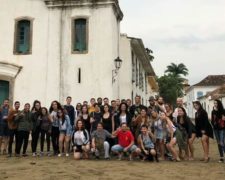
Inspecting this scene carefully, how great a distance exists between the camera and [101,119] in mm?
11078

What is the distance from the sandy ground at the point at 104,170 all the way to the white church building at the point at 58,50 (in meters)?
6.98

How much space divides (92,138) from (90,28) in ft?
26.4

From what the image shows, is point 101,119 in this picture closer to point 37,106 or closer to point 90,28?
point 37,106

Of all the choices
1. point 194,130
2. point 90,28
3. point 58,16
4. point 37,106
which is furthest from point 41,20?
point 194,130

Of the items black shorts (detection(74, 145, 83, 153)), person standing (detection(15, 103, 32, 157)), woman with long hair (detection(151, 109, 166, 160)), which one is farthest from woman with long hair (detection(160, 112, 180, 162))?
person standing (detection(15, 103, 32, 157))

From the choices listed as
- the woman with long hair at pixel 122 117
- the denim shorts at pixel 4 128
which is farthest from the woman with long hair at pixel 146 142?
the denim shorts at pixel 4 128

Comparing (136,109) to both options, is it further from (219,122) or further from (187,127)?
(219,122)

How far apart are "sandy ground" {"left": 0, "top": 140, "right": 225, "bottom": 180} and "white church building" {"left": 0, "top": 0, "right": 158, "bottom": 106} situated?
22.9ft

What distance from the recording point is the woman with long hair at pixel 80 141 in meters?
10.5

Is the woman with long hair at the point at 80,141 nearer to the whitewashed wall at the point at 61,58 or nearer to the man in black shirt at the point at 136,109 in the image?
the man in black shirt at the point at 136,109

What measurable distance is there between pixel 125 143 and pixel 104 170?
7.23ft

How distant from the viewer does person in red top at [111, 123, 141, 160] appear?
10341 millimetres

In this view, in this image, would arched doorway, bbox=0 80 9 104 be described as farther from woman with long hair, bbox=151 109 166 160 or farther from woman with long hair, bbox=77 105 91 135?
woman with long hair, bbox=151 109 166 160

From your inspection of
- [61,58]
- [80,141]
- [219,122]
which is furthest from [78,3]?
[219,122]
